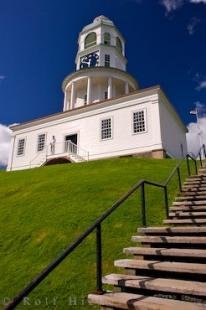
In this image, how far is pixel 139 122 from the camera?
26016 mm

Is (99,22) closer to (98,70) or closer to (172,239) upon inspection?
(98,70)

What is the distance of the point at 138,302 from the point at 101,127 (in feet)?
79.5

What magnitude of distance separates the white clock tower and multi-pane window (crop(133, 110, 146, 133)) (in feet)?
29.4

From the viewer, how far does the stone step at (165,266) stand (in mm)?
4625

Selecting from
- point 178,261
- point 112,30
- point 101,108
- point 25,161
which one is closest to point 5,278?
point 178,261

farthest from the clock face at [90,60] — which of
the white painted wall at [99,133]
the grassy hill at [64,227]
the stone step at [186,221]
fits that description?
the stone step at [186,221]

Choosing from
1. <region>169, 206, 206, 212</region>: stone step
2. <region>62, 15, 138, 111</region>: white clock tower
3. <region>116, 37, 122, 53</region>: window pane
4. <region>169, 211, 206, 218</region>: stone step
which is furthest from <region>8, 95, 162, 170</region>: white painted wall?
<region>116, 37, 122, 53</region>: window pane

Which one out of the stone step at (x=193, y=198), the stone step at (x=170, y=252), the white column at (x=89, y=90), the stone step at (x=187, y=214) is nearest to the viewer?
the stone step at (x=170, y=252)

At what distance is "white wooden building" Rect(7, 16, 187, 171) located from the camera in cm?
2559

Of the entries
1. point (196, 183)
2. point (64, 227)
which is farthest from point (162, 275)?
point (196, 183)

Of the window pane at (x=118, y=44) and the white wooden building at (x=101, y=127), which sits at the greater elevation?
the window pane at (x=118, y=44)

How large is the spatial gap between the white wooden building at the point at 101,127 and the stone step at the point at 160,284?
1969cm

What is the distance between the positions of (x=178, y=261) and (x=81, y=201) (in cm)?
600

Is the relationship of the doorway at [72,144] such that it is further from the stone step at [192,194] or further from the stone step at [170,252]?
the stone step at [170,252]
